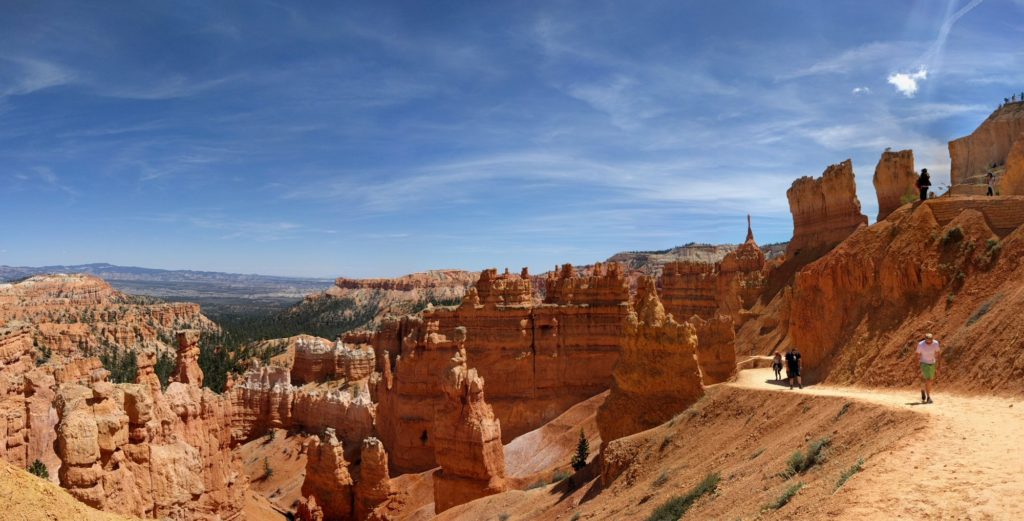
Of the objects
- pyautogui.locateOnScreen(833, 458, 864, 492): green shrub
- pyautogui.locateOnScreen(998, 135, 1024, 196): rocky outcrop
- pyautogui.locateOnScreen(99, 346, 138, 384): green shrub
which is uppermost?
pyautogui.locateOnScreen(998, 135, 1024, 196): rocky outcrop

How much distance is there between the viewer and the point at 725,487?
13055 millimetres

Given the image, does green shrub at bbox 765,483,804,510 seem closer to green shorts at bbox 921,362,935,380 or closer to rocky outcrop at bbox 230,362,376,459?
green shorts at bbox 921,362,935,380

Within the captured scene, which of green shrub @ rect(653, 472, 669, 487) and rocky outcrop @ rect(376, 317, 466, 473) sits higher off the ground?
green shrub @ rect(653, 472, 669, 487)

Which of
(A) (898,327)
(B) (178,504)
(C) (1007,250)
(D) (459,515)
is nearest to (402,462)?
(D) (459,515)

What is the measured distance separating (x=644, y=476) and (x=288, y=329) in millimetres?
125140

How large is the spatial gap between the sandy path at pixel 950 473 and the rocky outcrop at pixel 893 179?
2271cm

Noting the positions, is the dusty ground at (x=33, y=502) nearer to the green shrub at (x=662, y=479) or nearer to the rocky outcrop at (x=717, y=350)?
the green shrub at (x=662, y=479)

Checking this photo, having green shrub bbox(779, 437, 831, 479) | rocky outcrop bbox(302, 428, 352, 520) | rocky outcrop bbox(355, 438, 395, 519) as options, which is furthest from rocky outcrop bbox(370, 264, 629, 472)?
green shrub bbox(779, 437, 831, 479)

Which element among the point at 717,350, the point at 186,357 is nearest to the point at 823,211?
the point at 717,350

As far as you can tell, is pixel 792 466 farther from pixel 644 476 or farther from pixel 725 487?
pixel 644 476

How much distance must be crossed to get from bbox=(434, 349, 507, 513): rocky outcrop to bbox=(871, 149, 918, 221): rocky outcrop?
2181cm

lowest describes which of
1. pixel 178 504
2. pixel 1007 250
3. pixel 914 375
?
pixel 178 504

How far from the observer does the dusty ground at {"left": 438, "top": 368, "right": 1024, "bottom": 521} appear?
27.7 feet

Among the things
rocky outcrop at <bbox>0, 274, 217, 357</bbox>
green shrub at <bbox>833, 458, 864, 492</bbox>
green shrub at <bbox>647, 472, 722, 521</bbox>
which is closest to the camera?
green shrub at <bbox>833, 458, 864, 492</bbox>
